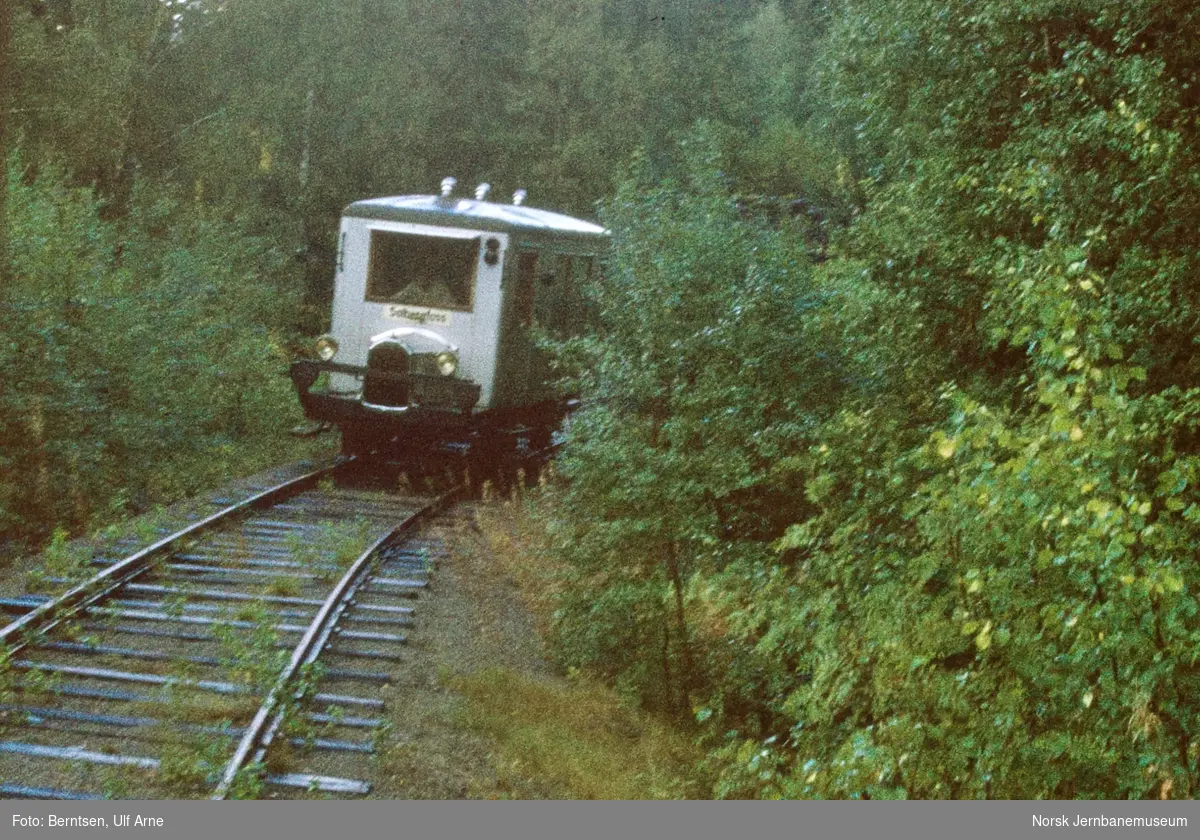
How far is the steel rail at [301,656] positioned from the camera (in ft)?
20.6

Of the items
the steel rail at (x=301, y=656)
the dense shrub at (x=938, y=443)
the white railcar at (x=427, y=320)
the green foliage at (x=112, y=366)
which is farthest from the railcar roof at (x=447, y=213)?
the dense shrub at (x=938, y=443)

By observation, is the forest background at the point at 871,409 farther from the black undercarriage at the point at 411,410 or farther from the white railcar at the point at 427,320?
the white railcar at the point at 427,320

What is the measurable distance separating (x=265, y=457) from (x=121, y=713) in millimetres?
8990

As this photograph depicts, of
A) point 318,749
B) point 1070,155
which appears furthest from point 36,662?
point 1070,155

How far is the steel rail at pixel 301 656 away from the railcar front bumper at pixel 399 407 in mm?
1491

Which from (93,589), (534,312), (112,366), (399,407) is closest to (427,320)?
(399,407)

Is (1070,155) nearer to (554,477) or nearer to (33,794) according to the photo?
(33,794)

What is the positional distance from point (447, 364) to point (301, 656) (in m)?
6.40

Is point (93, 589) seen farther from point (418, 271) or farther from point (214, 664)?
point (418, 271)

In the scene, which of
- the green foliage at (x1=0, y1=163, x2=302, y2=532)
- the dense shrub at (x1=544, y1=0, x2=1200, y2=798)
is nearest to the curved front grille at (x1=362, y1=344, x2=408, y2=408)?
the green foliage at (x1=0, y1=163, x2=302, y2=532)

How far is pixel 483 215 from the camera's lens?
46.6ft

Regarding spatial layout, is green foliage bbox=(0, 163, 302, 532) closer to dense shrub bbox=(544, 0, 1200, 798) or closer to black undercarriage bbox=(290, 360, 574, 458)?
black undercarriage bbox=(290, 360, 574, 458)

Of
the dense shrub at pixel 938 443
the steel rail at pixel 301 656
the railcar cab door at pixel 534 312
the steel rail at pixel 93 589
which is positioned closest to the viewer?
the dense shrub at pixel 938 443

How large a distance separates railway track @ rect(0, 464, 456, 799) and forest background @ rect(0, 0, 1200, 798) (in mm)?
1533
